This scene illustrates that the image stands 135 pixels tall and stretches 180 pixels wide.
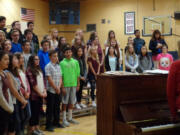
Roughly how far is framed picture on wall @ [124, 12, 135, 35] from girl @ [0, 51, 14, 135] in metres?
7.36

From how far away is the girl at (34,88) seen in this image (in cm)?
405

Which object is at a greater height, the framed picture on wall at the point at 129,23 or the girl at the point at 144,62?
the framed picture on wall at the point at 129,23

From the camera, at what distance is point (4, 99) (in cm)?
316

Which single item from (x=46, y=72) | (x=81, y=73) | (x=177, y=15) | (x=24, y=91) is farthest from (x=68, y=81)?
(x=177, y=15)

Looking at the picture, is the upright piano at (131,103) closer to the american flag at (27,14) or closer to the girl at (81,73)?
the girl at (81,73)

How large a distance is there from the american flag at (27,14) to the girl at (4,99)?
21.0 feet

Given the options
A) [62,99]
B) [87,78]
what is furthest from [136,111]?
[87,78]

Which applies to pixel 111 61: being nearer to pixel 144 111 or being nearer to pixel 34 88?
pixel 34 88

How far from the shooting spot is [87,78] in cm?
601

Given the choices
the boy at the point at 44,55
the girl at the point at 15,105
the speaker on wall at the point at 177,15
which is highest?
the speaker on wall at the point at 177,15

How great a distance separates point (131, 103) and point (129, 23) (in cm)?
→ 760

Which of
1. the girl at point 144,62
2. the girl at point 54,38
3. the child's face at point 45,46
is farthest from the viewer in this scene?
the girl at point 144,62

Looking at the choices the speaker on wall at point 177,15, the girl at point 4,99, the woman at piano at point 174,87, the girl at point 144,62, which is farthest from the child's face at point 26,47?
the speaker on wall at point 177,15

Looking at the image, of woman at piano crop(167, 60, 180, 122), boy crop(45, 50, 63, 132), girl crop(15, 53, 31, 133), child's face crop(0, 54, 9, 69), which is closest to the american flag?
boy crop(45, 50, 63, 132)
